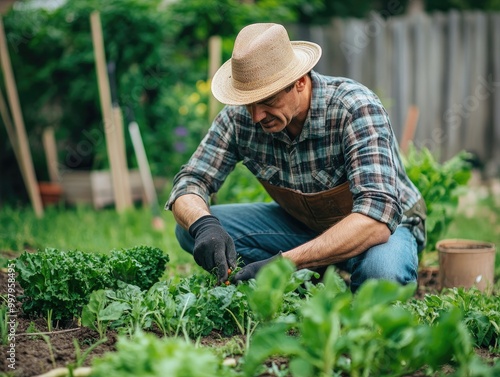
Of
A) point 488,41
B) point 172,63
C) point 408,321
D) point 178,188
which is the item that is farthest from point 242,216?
point 488,41

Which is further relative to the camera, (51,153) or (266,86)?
(51,153)

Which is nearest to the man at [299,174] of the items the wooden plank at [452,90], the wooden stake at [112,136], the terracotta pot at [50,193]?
the wooden stake at [112,136]

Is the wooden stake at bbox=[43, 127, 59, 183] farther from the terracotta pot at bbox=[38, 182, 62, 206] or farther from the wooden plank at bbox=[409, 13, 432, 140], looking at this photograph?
the wooden plank at bbox=[409, 13, 432, 140]

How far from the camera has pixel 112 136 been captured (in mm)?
6230

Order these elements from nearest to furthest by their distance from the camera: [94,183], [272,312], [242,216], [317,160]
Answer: [272,312] < [317,160] < [242,216] < [94,183]

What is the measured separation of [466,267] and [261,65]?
1.71 metres

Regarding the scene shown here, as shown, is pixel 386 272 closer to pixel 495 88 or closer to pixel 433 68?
pixel 433 68

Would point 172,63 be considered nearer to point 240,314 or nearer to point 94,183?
point 94,183

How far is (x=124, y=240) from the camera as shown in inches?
196

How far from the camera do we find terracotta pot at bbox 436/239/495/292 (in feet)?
12.3

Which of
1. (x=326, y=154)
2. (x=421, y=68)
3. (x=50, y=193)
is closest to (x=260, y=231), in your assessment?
(x=326, y=154)

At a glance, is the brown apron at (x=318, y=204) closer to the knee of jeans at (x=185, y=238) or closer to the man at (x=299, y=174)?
the man at (x=299, y=174)

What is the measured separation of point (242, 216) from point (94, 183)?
3.14 m

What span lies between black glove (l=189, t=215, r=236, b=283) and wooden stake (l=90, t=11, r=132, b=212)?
328 cm
